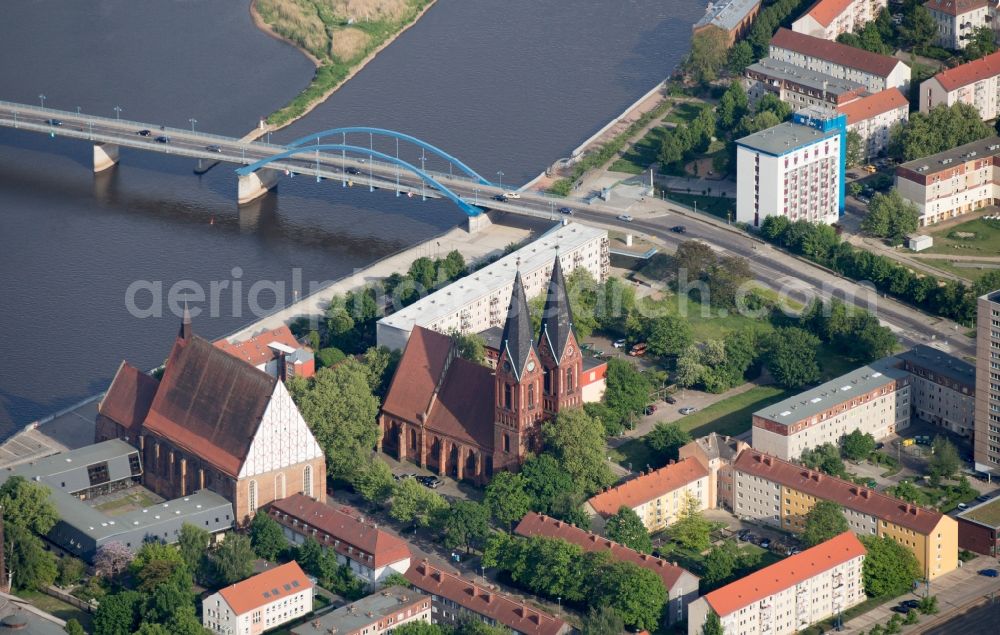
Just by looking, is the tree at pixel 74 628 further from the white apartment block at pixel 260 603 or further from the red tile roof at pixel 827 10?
the red tile roof at pixel 827 10

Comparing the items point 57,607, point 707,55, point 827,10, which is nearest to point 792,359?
point 57,607

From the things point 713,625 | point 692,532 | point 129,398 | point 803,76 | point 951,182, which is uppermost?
point 803,76

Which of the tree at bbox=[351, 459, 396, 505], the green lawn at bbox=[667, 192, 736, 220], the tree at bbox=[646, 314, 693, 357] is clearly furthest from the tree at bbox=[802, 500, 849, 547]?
the green lawn at bbox=[667, 192, 736, 220]

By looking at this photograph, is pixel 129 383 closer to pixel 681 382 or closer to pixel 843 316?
pixel 681 382

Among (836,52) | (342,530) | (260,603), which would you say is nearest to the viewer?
(260,603)

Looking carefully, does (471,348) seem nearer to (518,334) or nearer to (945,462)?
(518,334)

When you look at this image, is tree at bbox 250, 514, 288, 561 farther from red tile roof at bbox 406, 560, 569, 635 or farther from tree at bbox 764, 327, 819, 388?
tree at bbox 764, 327, 819, 388

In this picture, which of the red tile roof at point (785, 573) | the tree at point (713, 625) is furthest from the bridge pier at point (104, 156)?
the tree at point (713, 625)
